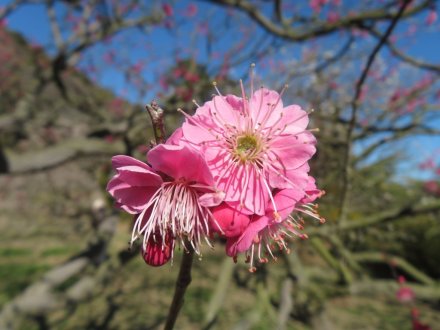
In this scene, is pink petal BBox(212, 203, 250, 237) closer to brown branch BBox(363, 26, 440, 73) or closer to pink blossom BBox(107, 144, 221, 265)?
pink blossom BBox(107, 144, 221, 265)

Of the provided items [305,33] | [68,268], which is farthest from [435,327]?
[68,268]

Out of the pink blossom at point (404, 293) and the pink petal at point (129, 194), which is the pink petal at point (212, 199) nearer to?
the pink petal at point (129, 194)

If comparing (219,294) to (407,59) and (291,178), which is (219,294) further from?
(407,59)

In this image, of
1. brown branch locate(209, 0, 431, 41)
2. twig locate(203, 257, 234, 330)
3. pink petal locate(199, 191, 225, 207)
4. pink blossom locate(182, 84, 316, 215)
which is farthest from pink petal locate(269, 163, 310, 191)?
brown branch locate(209, 0, 431, 41)

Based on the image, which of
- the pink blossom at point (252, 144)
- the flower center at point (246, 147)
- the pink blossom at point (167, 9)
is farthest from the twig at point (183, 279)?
the pink blossom at point (167, 9)

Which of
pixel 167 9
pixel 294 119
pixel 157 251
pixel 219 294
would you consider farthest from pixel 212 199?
pixel 167 9

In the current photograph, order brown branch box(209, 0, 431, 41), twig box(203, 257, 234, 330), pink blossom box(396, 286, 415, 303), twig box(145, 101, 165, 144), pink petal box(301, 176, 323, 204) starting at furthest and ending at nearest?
Answer: brown branch box(209, 0, 431, 41)
pink blossom box(396, 286, 415, 303)
twig box(203, 257, 234, 330)
pink petal box(301, 176, 323, 204)
twig box(145, 101, 165, 144)
